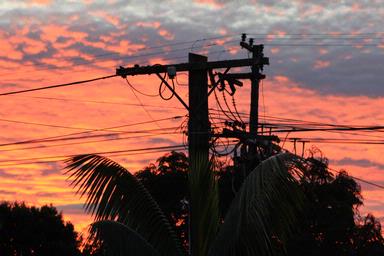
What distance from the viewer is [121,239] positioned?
54.3 ft

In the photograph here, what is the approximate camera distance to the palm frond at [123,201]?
55.4ft

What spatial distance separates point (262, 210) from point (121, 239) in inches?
134

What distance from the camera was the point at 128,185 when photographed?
17.2m

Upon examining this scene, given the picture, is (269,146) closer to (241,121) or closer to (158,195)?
(241,121)

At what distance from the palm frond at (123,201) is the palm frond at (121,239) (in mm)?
347

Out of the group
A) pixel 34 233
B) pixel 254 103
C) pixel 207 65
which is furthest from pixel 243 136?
pixel 34 233

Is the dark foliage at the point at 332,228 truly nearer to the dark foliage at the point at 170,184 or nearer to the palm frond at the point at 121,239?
the dark foliage at the point at 170,184

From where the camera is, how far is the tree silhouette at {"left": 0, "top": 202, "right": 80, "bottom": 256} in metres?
56.0

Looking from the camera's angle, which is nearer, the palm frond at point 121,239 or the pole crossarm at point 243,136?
the palm frond at point 121,239

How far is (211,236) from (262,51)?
53.9ft

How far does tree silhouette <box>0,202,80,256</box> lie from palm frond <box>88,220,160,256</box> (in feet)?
131

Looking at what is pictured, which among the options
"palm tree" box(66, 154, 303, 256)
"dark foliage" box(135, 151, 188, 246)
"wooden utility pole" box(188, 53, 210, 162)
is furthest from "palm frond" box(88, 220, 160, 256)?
"dark foliage" box(135, 151, 188, 246)

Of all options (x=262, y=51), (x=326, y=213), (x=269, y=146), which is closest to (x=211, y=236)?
(x=269, y=146)

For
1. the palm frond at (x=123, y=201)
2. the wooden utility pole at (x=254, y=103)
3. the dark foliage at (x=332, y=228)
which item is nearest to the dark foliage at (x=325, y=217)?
the dark foliage at (x=332, y=228)
